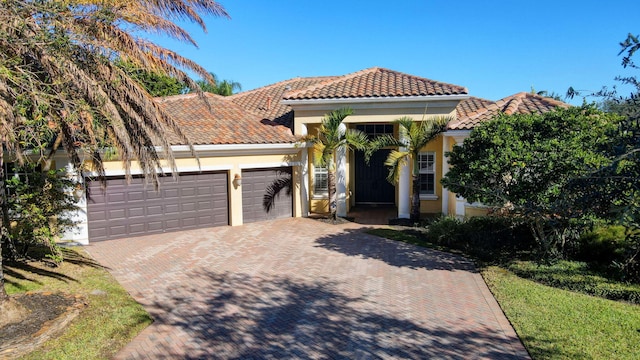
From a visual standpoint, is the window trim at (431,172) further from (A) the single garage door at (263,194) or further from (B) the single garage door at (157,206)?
(B) the single garage door at (157,206)

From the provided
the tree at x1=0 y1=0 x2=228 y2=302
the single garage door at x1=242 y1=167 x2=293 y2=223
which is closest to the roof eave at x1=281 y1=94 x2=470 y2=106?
the single garage door at x1=242 y1=167 x2=293 y2=223

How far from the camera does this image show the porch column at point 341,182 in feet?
58.0

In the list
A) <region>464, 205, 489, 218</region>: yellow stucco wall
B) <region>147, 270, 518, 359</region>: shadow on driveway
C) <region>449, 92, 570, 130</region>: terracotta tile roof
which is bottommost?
<region>147, 270, 518, 359</region>: shadow on driveway

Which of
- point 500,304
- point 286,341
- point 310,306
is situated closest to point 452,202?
point 500,304

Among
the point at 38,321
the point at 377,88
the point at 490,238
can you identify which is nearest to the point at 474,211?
the point at 490,238

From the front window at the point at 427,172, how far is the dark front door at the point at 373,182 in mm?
2165

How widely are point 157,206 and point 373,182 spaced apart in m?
9.72

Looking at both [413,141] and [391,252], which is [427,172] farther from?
[391,252]

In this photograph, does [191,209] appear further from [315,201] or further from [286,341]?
[286,341]

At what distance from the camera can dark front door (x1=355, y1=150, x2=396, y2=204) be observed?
2016 centimetres

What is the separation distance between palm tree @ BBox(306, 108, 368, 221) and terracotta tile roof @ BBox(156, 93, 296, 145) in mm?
1265

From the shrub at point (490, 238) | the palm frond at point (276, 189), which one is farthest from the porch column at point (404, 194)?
the palm frond at point (276, 189)

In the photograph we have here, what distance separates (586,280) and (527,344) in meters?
3.69

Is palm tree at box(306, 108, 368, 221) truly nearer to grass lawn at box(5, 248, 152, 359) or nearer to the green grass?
the green grass
